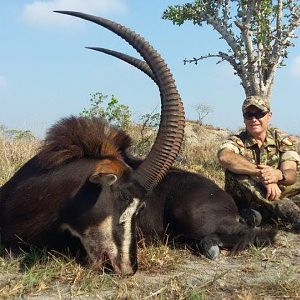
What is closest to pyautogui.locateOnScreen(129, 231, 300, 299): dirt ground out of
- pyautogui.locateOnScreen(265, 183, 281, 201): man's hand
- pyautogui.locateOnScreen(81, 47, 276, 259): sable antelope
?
pyautogui.locateOnScreen(81, 47, 276, 259): sable antelope

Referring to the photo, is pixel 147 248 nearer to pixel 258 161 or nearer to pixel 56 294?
pixel 56 294

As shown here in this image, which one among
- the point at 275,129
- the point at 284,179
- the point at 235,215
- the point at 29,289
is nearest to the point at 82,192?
the point at 29,289

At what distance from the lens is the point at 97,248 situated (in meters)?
3.84

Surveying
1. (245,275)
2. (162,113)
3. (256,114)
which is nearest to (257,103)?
(256,114)

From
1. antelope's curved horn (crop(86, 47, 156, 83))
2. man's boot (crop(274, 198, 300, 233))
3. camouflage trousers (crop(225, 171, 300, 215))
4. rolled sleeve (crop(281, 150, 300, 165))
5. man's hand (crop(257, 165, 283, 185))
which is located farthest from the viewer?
Result: rolled sleeve (crop(281, 150, 300, 165))

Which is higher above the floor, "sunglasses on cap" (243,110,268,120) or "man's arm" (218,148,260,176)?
"sunglasses on cap" (243,110,268,120)

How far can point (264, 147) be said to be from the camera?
5988 mm

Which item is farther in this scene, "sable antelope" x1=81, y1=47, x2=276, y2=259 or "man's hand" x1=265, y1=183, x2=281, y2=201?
"man's hand" x1=265, y1=183, x2=281, y2=201

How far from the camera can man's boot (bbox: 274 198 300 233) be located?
5.58 metres

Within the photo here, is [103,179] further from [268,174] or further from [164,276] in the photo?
[268,174]

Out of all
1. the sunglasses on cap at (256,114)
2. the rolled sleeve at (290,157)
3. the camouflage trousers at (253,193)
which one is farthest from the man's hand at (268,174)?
the sunglasses on cap at (256,114)

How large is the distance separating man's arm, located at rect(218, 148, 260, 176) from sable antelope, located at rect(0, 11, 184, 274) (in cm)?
160

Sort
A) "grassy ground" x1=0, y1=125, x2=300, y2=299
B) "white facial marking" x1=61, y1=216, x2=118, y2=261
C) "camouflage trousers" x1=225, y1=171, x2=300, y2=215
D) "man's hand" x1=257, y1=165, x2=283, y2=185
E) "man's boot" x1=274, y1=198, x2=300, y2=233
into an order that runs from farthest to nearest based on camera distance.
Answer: "camouflage trousers" x1=225, y1=171, x2=300, y2=215 < "man's boot" x1=274, y1=198, x2=300, y2=233 < "man's hand" x1=257, y1=165, x2=283, y2=185 < "white facial marking" x1=61, y1=216, x2=118, y2=261 < "grassy ground" x1=0, y1=125, x2=300, y2=299

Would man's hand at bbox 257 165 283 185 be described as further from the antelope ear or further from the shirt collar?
the antelope ear
